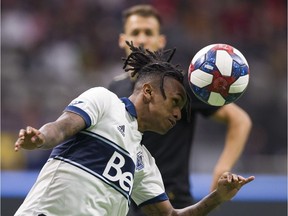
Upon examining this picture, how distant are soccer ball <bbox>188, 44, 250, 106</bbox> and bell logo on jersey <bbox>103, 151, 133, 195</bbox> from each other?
820 mm

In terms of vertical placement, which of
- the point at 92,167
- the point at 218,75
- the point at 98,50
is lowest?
the point at 92,167

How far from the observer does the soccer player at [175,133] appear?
5324 mm

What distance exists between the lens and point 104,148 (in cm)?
399

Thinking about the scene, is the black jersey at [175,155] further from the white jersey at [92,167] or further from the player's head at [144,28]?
the white jersey at [92,167]

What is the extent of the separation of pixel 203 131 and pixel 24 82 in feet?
9.13

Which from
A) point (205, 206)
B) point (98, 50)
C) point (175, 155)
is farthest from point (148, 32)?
point (98, 50)

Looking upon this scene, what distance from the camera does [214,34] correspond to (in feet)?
43.0

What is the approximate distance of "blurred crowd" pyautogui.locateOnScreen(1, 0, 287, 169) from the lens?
1063 centimetres

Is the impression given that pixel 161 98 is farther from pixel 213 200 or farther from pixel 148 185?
pixel 213 200

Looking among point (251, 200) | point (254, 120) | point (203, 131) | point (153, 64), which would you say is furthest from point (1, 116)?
point (153, 64)

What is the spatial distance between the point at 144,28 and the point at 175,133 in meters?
1.02

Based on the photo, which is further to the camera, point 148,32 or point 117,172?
point 148,32

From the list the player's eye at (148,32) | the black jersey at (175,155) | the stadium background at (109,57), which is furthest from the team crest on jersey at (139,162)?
the stadium background at (109,57)

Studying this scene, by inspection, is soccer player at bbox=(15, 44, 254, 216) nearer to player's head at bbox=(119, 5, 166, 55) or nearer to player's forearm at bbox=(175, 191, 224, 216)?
player's forearm at bbox=(175, 191, 224, 216)
